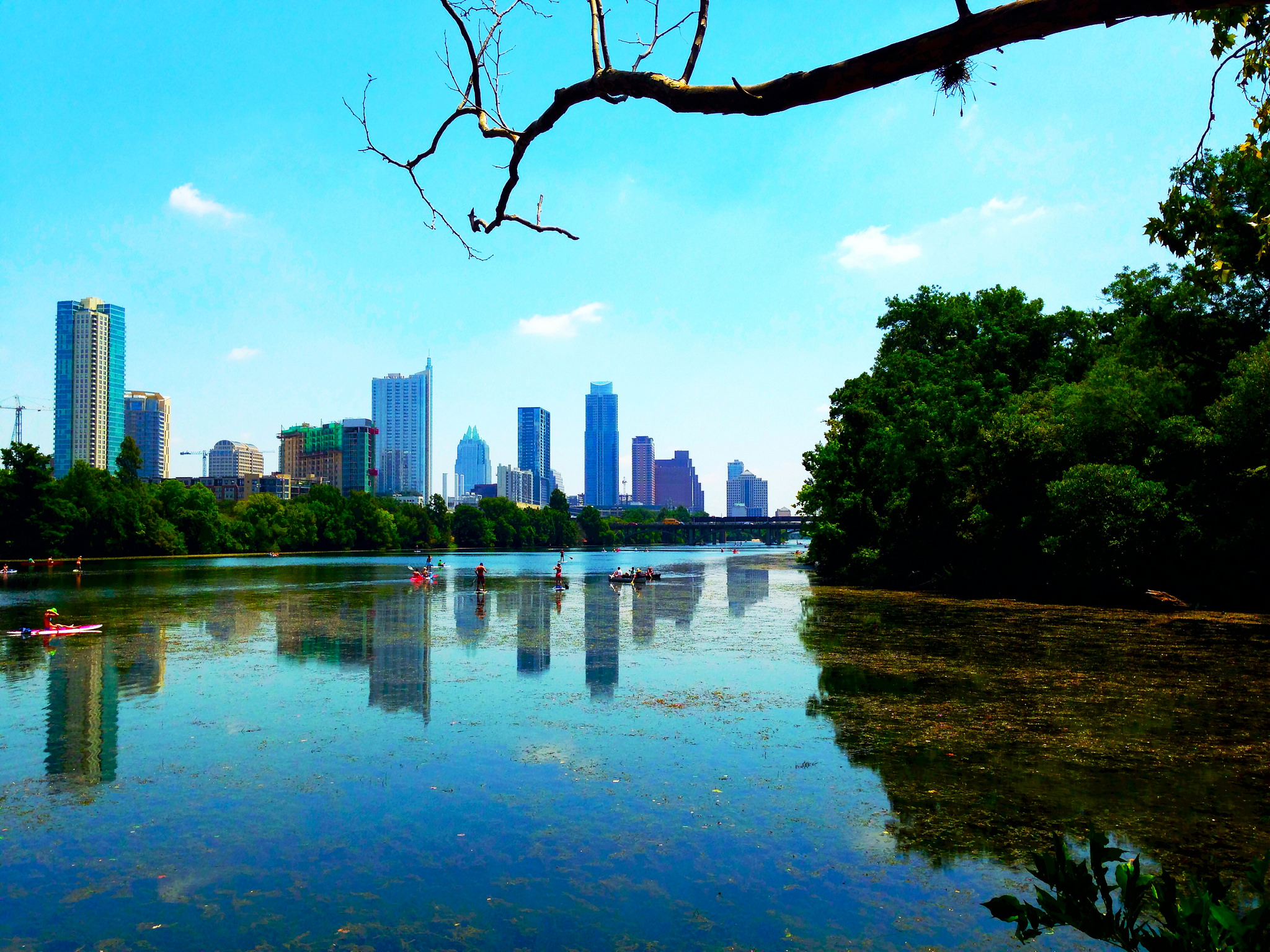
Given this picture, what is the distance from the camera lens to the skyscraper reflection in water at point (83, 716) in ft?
35.8

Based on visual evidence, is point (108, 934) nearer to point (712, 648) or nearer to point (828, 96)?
point (828, 96)

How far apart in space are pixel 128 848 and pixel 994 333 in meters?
48.6

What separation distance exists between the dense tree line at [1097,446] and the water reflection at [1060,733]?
6481 mm

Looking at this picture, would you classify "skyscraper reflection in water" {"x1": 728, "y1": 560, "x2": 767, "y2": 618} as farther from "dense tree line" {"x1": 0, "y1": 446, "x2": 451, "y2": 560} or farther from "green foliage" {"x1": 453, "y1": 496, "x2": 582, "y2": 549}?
"green foliage" {"x1": 453, "y1": 496, "x2": 582, "y2": 549}

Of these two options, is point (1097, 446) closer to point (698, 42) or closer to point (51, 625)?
point (698, 42)

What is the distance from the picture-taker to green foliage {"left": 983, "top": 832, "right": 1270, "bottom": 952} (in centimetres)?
259

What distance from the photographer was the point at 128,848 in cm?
812

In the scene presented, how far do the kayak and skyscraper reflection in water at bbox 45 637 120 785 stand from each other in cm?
401

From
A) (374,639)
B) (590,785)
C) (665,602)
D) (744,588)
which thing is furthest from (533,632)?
(744,588)

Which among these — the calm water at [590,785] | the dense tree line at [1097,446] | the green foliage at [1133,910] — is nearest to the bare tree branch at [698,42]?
the green foliage at [1133,910]

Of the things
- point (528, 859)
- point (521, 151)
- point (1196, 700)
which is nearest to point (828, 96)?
point (521, 151)

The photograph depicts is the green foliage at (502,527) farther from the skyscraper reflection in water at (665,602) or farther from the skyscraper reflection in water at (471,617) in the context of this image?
the skyscraper reflection in water at (471,617)

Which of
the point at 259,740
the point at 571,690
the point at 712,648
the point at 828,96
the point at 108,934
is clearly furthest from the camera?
the point at 712,648

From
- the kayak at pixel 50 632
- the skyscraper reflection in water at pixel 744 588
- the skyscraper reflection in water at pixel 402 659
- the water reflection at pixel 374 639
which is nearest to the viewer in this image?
the skyscraper reflection in water at pixel 402 659
